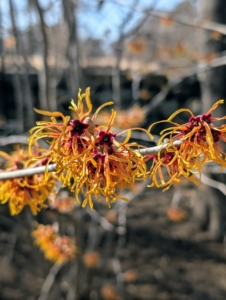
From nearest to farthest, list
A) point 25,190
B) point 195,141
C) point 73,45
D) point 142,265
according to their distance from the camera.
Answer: point 195,141 < point 25,190 < point 73,45 < point 142,265

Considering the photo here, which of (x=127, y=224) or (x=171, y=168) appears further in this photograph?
(x=127, y=224)

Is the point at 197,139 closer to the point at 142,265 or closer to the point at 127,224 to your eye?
the point at 142,265

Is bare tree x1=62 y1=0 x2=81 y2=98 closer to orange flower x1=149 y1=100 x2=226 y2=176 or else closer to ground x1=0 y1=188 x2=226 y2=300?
ground x1=0 y1=188 x2=226 y2=300

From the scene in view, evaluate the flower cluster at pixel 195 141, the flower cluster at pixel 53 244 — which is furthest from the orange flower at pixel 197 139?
the flower cluster at pixel 53 244

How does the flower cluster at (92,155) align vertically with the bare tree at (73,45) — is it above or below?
below

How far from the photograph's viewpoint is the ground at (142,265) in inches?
109

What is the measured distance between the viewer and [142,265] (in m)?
3.23

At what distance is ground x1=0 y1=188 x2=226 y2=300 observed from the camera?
Result: 2768 mm

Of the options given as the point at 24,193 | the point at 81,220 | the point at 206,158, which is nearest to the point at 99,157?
the point at 206,158

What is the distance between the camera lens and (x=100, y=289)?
281cm

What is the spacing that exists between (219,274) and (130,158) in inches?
114

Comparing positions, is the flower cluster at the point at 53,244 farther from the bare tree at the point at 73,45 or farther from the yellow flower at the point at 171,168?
the yellow flower at the point at 171,168

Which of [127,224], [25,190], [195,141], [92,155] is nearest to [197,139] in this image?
[195,141]

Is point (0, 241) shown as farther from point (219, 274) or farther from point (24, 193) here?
point (24, 193)
